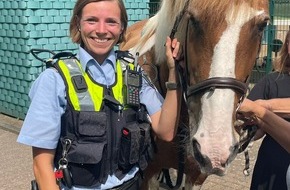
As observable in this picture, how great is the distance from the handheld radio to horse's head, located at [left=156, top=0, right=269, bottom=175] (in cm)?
28

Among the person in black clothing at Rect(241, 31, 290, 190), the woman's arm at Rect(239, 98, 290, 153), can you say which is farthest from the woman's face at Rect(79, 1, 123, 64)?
the person in black clothing at Rect(241, 31, 290, 190)

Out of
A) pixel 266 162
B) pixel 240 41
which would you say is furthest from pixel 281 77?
pixel 240 41

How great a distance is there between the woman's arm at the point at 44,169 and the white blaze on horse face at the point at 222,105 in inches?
28.3

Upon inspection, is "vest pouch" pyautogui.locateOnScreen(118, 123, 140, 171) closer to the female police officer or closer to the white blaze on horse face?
the female police officer

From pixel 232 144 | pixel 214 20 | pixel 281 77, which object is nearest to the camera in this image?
pixel 232 144

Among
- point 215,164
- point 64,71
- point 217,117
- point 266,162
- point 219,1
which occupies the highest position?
point 219,1

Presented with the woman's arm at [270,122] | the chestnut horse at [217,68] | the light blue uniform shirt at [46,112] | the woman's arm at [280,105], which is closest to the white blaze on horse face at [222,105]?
the chestnut horse at [217,68]

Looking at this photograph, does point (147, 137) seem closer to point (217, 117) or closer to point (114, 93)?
point (114, 93)

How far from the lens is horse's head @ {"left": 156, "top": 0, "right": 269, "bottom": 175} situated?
1926 mm

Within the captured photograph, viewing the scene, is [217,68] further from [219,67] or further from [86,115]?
[86,115]

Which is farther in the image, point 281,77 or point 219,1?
point 281,77

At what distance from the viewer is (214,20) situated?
6.75 feet

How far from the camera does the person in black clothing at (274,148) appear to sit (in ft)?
8.58

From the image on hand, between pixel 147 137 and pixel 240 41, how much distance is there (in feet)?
2.37
